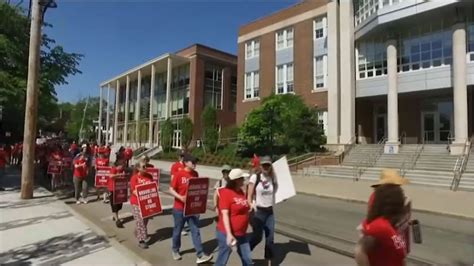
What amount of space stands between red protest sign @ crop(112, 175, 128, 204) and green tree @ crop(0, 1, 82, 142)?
25.2 feet

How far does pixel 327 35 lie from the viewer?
108ft

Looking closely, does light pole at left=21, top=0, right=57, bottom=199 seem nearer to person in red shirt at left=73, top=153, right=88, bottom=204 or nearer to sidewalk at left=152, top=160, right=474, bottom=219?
person in red shirt at left=73, top=153, right=88, bottom=204

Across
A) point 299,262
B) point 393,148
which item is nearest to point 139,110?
point 393,148

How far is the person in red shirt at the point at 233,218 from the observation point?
518cm

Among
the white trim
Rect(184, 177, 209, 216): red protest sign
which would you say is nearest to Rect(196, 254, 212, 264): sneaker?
Rect(184, 177, 209, 216): red protest sign

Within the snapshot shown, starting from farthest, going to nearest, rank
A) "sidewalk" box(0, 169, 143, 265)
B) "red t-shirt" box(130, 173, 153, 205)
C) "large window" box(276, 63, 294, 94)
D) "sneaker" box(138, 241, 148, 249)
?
"large window" box(276, 63, 294, 94) < "red t-shirt" box(130, 173, 153, 205) < "sneaker" box(138, 241, 148, 249) < "sidewalk" box(0, 169, 143, 265)

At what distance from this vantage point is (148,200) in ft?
26.7

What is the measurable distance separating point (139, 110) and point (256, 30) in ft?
75.9

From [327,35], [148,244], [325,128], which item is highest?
[327,35]

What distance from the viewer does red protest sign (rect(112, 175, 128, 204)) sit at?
32.4 feet

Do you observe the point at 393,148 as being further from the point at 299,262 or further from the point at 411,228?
the point at 411,228

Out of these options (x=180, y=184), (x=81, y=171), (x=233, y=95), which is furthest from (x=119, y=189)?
(x=233, y=95)

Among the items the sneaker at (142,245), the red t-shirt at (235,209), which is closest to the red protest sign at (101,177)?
the sneaker at (142,245)

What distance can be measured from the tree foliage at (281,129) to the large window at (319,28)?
648 cm
